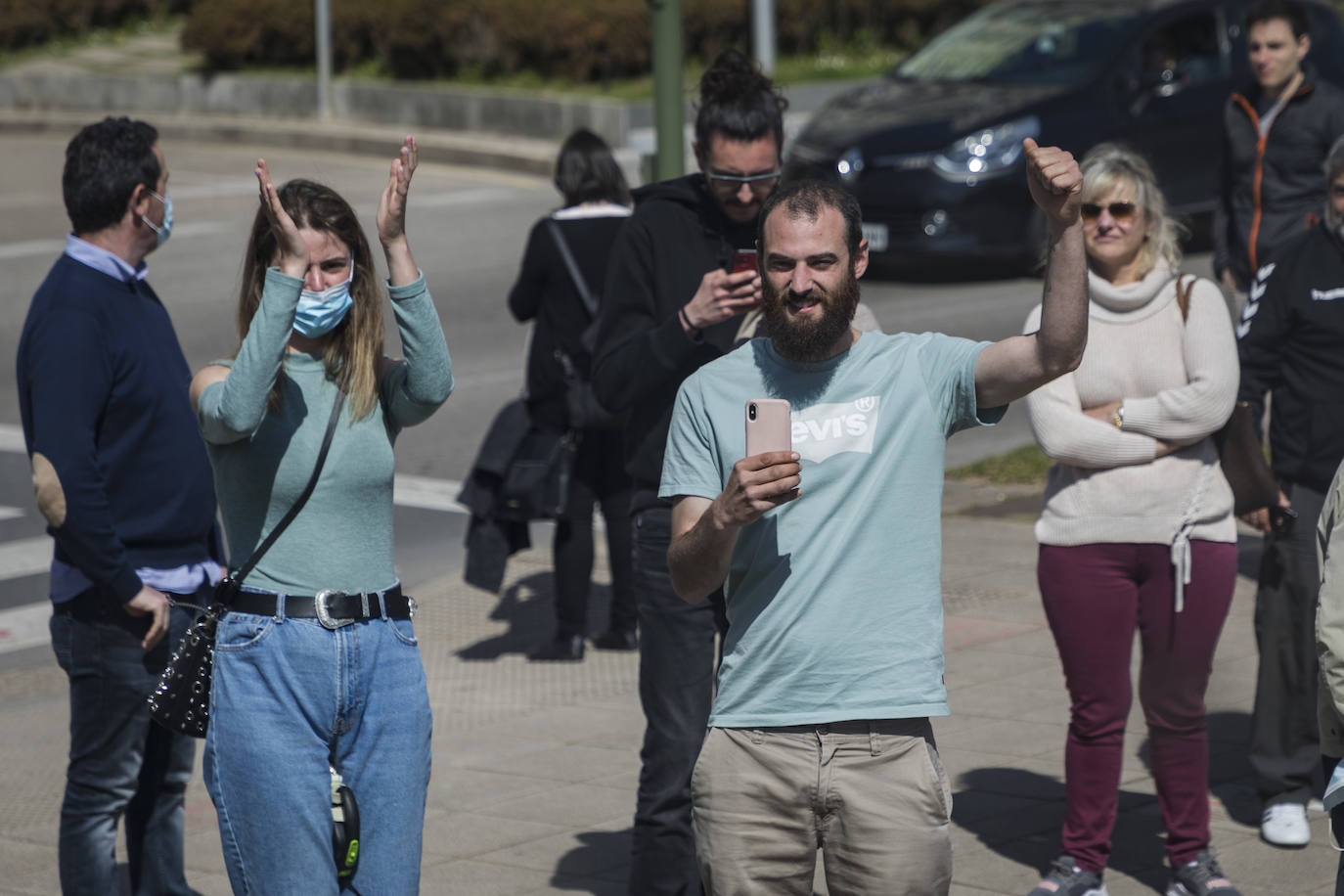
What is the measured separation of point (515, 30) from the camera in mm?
25156

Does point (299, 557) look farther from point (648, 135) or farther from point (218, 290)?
point (648, 135)

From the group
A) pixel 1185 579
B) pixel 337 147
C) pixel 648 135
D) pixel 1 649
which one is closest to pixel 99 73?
pixel 337 147

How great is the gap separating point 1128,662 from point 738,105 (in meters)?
1.82

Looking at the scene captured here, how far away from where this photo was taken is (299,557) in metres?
3.75

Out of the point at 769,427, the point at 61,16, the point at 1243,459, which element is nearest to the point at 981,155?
the point at 1243,459

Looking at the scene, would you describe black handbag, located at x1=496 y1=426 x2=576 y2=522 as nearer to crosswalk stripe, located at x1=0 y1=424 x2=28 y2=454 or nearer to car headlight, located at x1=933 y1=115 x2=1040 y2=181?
crosswalk stripe, located at x1=0 y1=424 x2=28 y2=454

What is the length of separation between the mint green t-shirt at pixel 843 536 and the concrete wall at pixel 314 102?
18.9 metres

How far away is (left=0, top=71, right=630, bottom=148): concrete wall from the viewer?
23.1 m

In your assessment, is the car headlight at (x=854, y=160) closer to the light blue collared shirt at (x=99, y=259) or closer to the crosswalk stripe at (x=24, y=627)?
the crosswalk stripe at (x=24, y=627)

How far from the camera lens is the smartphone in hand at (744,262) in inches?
171

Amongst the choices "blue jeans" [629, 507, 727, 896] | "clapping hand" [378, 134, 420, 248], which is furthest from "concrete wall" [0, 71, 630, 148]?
"clapping hand" [378, 134, 420, 248]

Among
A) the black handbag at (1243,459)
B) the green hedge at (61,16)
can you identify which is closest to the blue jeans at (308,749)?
the black handbag at (1243,459)

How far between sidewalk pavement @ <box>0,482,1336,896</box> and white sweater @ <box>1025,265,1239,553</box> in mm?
1007

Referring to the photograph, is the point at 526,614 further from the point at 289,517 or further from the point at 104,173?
the point at 289,517
